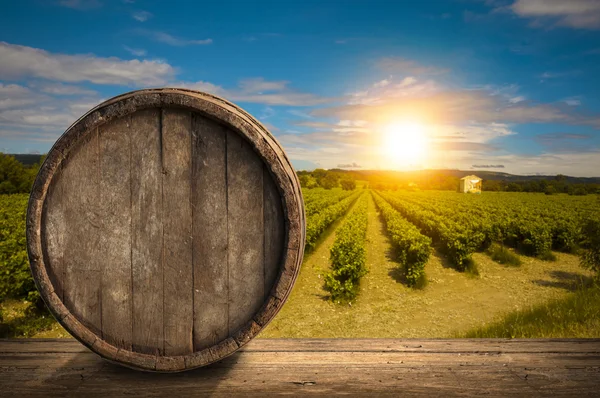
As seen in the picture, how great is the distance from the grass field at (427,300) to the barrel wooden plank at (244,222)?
215 inches

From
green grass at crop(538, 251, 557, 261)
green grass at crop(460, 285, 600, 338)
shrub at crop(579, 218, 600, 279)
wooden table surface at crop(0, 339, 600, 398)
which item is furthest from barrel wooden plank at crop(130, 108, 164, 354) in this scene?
green grass at crop(538, 251, 557, 261)

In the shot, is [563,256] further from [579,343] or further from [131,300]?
[131,300]

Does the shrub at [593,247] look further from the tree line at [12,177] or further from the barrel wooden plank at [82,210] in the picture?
the tree line at [12,177]

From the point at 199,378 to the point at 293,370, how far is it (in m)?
0.43

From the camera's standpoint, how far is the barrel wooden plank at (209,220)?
1.57 meters

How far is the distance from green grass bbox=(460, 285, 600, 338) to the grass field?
8 centimetres

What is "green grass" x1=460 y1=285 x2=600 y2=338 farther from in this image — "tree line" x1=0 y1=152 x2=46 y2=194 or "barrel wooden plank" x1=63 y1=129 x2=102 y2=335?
"tree line" x1=0 y1=152 x2=46 y2=194

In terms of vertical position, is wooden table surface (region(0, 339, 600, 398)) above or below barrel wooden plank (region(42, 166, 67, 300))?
below

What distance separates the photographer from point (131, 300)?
1.62 meters

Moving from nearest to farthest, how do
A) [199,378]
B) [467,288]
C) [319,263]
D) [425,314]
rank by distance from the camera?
[199,378], [425,314], [467,288], [319,263]

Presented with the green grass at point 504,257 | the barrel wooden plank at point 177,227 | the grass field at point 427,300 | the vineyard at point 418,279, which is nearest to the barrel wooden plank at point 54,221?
the barrel wooden plank at point 177,227

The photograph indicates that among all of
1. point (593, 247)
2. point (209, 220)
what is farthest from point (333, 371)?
point (593, 247)

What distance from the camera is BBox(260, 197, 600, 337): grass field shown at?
28.2 ft

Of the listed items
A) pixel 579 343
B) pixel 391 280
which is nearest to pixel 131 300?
pixel 579 343
